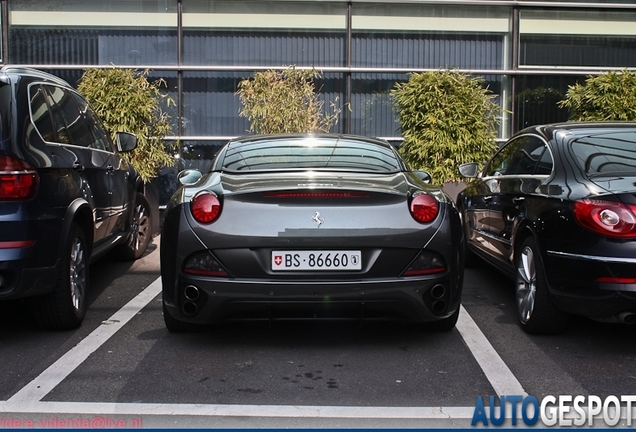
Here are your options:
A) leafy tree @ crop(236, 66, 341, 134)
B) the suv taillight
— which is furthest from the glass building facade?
the suv taillight

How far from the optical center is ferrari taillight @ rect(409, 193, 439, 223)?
14.1 ft

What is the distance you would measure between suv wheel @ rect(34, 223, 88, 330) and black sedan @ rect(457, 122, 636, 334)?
117 inches

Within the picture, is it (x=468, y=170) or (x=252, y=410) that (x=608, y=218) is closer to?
(x=252, y=410)

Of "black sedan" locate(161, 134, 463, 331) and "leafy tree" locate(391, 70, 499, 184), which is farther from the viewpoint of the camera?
"leafy tree" locate(391, 70, 499, 184)

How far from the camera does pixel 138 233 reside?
313 inches

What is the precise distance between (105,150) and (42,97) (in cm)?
137

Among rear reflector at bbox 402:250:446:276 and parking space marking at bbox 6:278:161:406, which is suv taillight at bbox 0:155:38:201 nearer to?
parking space marking at bbox 6:278:161:406

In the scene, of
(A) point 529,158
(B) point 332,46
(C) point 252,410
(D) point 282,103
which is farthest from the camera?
(B) point 332,46

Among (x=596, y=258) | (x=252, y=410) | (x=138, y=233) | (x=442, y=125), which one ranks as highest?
(x=442, y=125)

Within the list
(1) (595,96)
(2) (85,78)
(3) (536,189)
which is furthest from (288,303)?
(1) (595,96)

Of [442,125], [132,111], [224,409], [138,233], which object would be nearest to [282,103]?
[132,111]

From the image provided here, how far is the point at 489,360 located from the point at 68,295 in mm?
2666

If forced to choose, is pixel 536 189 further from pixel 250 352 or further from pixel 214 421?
pixel 214 421

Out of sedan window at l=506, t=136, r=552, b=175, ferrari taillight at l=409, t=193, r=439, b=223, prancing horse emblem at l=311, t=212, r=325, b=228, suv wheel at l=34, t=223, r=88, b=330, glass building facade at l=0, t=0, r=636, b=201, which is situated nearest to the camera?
prancing horse emblem at l=311, t=212, r=325, b=228
